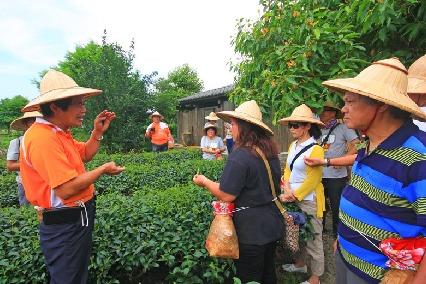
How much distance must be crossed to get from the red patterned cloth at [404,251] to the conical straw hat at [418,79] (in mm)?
1613

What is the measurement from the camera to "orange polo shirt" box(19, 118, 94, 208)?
2.38 m

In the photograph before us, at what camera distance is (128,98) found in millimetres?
15109

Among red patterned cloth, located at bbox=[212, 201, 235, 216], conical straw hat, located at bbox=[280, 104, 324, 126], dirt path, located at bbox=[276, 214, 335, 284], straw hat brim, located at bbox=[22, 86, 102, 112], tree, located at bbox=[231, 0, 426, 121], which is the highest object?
tree, located at bbox=[231, 0, 426, 121]

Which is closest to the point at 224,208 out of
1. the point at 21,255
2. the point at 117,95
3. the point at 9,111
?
the point at 21,255

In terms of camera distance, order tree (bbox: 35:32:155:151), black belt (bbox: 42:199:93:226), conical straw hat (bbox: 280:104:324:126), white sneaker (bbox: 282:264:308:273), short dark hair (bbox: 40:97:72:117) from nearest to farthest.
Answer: black belt (bbox: 42:199:93:226), short dark hair (bbox: 40:97:72:117), conical straw hat (bbox: 280:104:324:126), white sneaker (bbox: 282:264:308:273), tree (bbox: 35:32:155:151)

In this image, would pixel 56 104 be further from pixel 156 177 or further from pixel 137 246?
pixel 156 177

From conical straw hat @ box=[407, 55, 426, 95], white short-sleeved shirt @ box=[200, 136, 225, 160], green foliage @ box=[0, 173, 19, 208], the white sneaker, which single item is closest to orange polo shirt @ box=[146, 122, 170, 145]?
white short-sleeved shirt @ box=[200, 136, 225, 160]

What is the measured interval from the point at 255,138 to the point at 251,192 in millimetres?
494

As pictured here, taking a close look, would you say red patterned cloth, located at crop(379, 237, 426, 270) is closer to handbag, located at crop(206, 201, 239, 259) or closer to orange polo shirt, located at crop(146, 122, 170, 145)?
handbag, located at crop(206, 201, 239, 259)

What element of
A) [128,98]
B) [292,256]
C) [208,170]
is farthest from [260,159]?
[128,98]

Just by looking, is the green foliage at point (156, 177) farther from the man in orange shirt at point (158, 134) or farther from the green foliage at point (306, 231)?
the man in orange shirt at point (158, 134)

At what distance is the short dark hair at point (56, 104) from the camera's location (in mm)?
2619

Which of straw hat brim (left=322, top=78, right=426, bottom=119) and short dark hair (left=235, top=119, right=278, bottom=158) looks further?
short dark hair (left=235, top=119, right=278, bottom=158)

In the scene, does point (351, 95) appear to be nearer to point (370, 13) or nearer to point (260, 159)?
point (260, 159)
